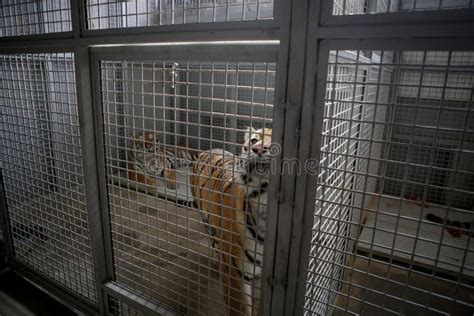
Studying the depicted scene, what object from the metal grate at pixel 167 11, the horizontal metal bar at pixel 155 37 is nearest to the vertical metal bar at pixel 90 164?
the horizontal metal bar at pixel 155 37

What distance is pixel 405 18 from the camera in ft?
2.63

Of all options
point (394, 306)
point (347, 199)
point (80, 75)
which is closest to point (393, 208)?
point (394, 306)

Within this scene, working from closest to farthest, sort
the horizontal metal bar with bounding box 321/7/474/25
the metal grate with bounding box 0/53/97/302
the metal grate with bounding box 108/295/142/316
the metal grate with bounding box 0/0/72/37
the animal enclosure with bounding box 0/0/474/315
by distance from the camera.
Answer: the horizontal metal bar with bounding box 321/7/474/25, the animal enclosure with bounding box 0/0/474/315, the metal grate with bounding box 0/0/72/37, the metal grate with bounding box 108/295/142/316, the metal grate with bounding box 0/53/97/302

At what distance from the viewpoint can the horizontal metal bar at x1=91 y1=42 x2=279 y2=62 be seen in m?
1.05

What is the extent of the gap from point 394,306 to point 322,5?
85.4 inches

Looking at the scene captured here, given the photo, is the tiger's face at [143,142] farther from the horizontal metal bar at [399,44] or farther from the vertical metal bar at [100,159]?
the horizontal metal bar at [399,44]

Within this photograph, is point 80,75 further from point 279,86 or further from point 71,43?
point 279,86

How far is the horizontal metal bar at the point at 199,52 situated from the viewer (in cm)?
105

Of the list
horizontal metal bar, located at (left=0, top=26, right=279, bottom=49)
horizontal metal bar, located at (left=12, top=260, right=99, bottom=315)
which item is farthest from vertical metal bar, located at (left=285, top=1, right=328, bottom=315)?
horizontal metal bar, located at (left=12, top=260, right=99, bottom=315)

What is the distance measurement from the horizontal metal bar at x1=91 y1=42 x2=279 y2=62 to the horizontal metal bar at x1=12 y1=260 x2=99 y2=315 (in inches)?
58.9

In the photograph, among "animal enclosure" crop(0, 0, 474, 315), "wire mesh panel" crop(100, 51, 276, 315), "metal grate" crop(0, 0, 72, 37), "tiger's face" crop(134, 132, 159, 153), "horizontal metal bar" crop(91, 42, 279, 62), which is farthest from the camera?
"metal grate" crop(0, 0, 72, 37)

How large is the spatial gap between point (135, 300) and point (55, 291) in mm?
805

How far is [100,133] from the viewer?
61.2 inches

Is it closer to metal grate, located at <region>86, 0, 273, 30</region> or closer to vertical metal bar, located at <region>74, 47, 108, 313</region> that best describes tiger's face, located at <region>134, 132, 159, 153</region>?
vertical metal bar, located at <region>74, 47, 108, 313</region>
